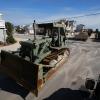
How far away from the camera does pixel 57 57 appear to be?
1210 centimetres

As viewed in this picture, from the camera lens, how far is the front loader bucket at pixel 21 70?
821 centimetres

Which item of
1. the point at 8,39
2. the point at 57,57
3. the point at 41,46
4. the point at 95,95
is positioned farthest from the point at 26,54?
the point at 8,39

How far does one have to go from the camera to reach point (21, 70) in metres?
9.22

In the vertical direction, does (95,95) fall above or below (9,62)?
below

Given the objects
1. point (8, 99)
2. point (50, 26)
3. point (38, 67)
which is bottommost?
point (8, 99)

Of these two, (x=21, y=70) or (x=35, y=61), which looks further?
(x=35, y=61)

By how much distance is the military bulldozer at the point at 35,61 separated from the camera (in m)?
8.26

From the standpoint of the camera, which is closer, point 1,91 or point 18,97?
point 18,97

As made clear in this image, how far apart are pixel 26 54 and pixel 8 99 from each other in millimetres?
3283

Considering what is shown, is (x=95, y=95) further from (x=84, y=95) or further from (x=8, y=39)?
(x=8, y=39)

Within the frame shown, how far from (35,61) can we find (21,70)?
1677 millimetres

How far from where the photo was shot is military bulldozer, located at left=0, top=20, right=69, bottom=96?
325 inches

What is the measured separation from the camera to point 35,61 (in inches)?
425

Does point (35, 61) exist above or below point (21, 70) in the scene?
above
